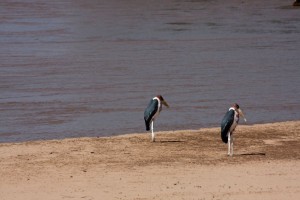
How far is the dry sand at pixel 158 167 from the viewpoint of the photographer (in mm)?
13602

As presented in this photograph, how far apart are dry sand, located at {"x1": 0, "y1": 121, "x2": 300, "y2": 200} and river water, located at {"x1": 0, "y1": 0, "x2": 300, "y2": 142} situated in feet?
7.91

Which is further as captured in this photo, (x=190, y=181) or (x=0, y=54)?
(x=0, y=54)

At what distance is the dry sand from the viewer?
13602mm

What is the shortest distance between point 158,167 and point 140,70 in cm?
1497

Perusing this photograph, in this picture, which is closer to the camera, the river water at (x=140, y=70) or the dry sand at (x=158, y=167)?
the dry sand at (x=158, y=167)

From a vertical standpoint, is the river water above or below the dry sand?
below

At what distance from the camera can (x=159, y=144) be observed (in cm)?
1717

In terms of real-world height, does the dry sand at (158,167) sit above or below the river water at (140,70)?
above

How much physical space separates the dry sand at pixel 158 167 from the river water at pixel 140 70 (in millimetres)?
2410

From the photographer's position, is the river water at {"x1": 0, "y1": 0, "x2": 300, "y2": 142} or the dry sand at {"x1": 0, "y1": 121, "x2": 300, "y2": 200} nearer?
the dry sand at {"x1": 0, "y1": 121, "x2": 300, "y2": 200}

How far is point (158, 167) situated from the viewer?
15.2 metres

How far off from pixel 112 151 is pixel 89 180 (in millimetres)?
2219

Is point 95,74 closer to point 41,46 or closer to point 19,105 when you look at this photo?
point 19,105

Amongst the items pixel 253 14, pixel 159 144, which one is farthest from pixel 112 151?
pixel 253 14
